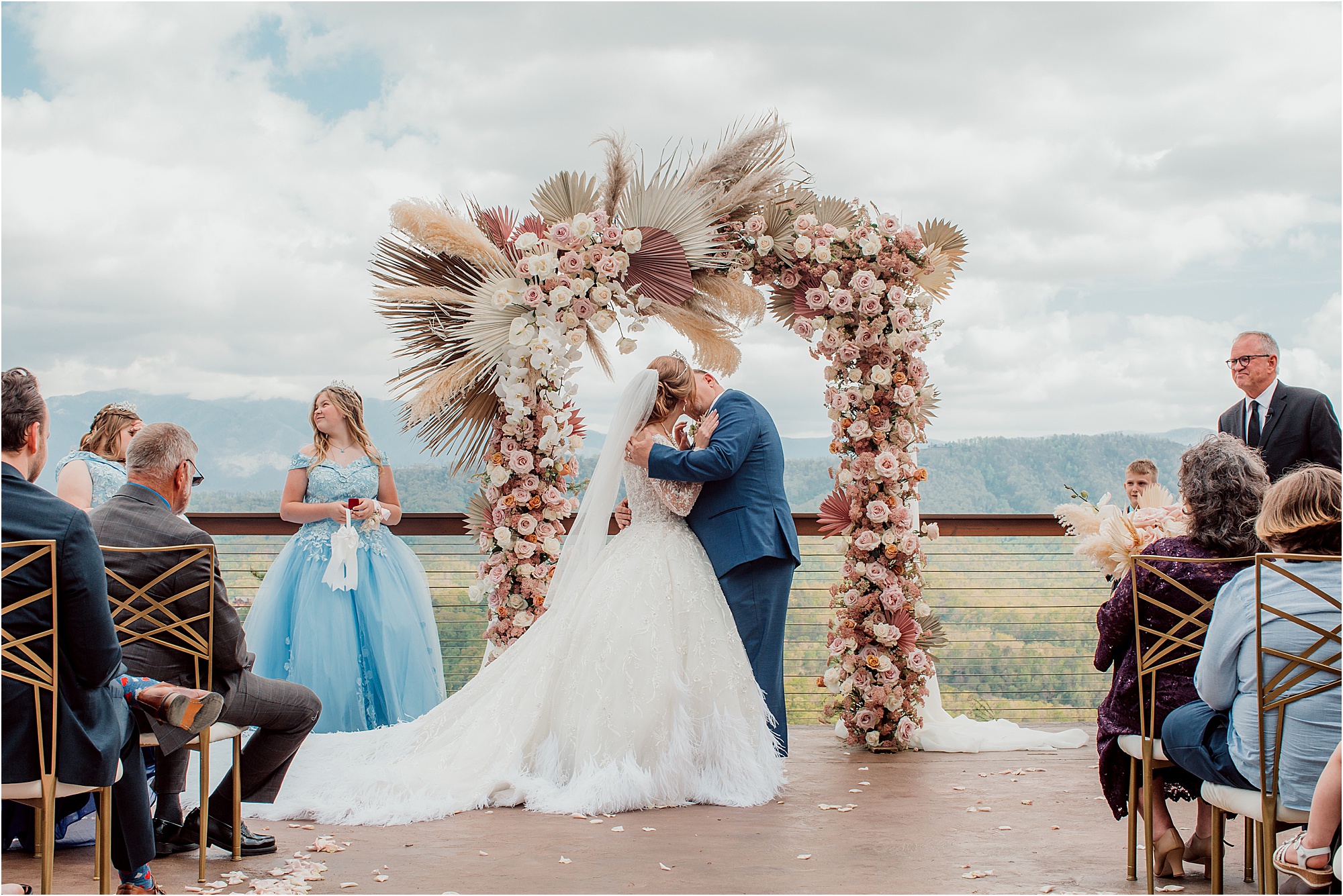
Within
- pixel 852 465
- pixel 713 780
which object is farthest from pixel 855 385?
pixel 713 780

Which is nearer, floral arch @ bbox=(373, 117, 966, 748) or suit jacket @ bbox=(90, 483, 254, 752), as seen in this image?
suit jacket @ bbox=(90, 483, 254, 752)

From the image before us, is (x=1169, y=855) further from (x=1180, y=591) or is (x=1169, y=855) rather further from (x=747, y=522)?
(x=747, y=522)

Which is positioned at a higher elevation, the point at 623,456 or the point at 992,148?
the point at 992,148

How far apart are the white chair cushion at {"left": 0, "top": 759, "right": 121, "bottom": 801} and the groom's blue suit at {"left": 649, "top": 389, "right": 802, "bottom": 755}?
2119 millimetres

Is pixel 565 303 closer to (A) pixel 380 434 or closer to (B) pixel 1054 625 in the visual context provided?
(A) pixel 380 434

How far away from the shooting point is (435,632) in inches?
163

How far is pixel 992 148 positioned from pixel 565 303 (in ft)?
11.0

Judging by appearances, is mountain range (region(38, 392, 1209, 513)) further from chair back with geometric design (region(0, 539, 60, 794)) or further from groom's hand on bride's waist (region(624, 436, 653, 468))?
chair back with geometric design (region(0, 539, 60, 794))

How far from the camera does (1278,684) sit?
1979 mm

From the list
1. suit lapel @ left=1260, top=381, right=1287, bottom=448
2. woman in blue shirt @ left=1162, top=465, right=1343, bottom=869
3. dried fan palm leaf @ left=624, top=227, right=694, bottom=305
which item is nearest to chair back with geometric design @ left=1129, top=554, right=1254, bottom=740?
woman in blue shirt @ left=1162, top=465, right=1343, bottom=869

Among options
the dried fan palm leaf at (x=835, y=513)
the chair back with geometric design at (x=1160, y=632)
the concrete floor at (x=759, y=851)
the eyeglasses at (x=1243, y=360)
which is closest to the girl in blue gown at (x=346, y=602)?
the concrete floor at (x=759, y=851)

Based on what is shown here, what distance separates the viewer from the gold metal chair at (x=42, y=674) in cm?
186

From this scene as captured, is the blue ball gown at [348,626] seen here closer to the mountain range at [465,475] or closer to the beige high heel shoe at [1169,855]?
the mountain range at [465,475]

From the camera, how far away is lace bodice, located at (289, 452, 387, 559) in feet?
13.1
